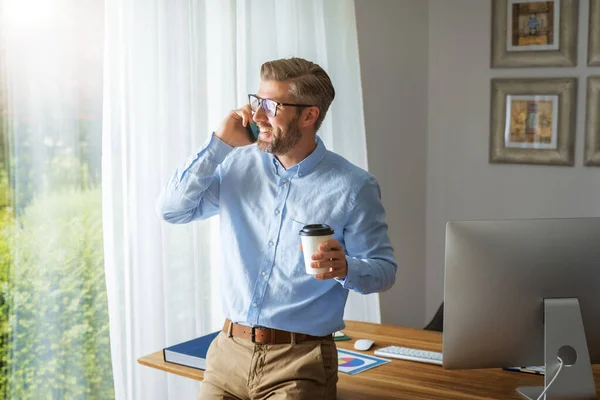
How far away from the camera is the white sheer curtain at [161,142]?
2.91 m

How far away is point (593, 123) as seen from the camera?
4504mm

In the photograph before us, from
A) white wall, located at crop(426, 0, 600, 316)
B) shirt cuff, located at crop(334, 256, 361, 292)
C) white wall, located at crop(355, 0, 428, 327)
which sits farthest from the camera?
white wall, located at crop(426, 0, 600, 316)

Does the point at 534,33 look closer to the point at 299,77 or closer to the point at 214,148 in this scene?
the point at 299,77

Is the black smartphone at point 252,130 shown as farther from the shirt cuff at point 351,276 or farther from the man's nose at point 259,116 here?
the shirt cuff at point 351,276

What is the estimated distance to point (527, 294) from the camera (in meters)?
2.12

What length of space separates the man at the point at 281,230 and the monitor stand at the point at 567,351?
17.0 inches

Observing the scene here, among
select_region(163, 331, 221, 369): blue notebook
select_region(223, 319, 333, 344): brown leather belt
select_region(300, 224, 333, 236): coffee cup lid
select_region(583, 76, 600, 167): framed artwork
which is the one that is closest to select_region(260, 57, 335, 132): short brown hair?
select_region(300, 224, 333, 236): coffee cup lid

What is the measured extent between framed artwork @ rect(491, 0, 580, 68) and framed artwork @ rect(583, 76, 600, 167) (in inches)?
6.6

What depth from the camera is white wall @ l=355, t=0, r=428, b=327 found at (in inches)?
174

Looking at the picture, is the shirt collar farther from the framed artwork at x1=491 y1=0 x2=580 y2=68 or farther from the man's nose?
the framed artwork at x1=491 y1=0 x2=580 y2=68

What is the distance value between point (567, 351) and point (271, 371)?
77cm

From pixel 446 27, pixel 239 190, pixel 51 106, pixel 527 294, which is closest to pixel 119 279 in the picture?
pixel 51 106

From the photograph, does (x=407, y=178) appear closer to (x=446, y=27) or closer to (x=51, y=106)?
(x=446, y=27)

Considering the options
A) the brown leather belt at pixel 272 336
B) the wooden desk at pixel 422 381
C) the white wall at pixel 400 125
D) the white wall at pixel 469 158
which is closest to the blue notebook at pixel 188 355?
the wooden desk at pixel 422 381
